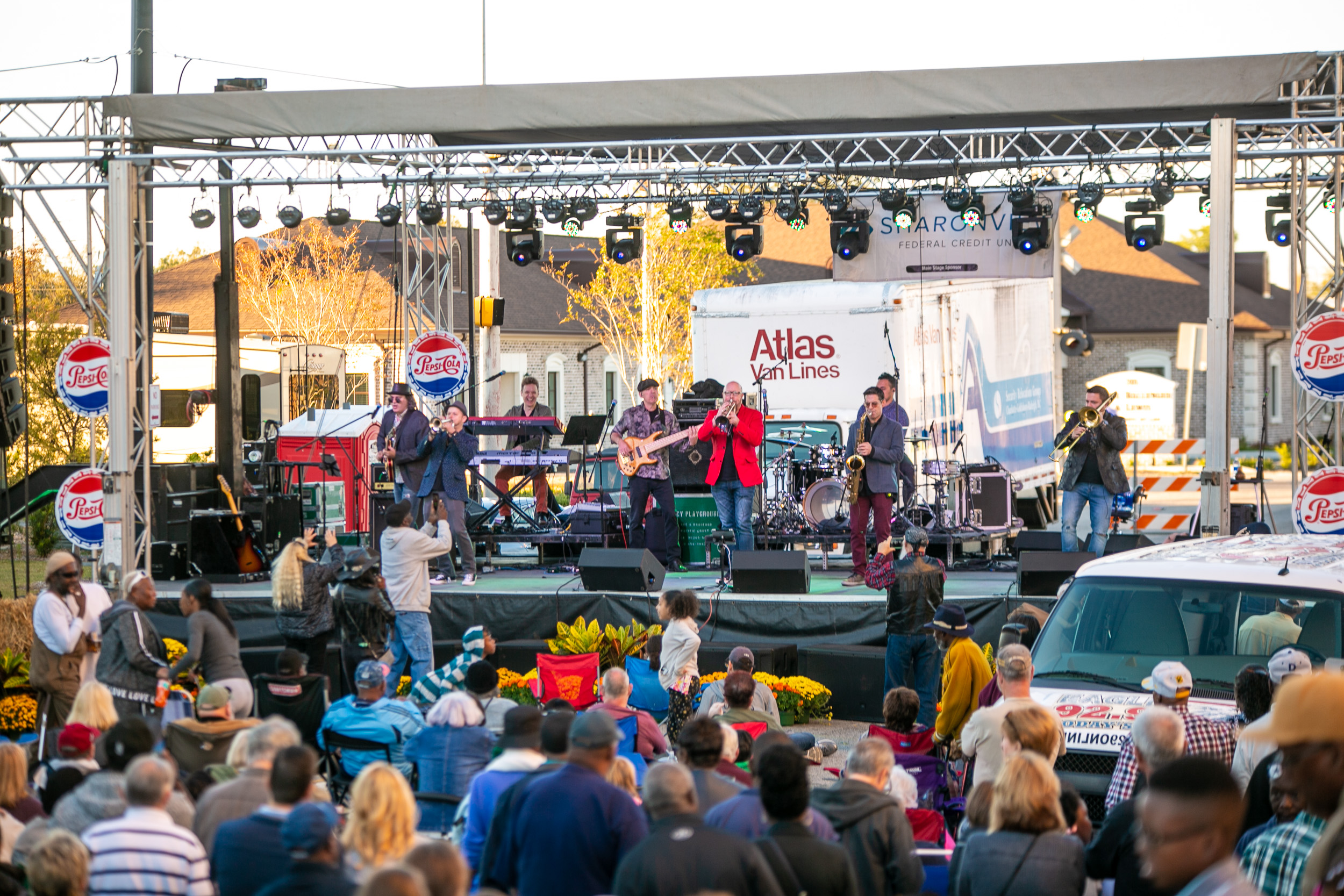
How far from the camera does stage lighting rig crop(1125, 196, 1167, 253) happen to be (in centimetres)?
1620

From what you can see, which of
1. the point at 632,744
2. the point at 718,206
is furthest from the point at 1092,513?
the point at 632,744

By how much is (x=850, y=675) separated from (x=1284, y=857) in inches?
349

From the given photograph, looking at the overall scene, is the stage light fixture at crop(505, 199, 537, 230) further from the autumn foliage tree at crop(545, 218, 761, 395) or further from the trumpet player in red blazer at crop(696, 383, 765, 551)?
the autumn foliage tree at crop(545, 218, 761, 395)

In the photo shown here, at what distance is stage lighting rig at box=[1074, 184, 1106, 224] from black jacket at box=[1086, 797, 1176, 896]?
11470 mm

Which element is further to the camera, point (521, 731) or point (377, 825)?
point (521, 731)

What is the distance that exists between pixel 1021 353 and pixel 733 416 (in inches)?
321

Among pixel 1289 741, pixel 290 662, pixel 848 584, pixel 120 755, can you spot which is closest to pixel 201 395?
pixel 848 584

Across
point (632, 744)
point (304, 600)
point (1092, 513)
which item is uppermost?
point (1092, 513)

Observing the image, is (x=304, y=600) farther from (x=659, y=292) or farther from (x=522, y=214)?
(x=659, y=292)

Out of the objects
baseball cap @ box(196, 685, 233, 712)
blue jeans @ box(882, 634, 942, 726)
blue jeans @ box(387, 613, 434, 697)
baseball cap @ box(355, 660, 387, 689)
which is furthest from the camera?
blue jeans @ box(387, 613, 434, 697)

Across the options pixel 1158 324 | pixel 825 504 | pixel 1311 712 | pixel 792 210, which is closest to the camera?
pixel 1311 712

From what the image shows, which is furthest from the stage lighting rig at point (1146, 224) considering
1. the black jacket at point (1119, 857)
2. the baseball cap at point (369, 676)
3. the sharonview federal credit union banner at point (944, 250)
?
the black jacket at point (1119, 857)

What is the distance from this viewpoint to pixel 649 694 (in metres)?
10.9

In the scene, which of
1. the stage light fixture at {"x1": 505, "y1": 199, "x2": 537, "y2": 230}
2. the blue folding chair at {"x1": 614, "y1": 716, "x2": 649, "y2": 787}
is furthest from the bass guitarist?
the blue folding chair at {"x1": 614, "y1": 716, "x2": 649, "y2": 787}
